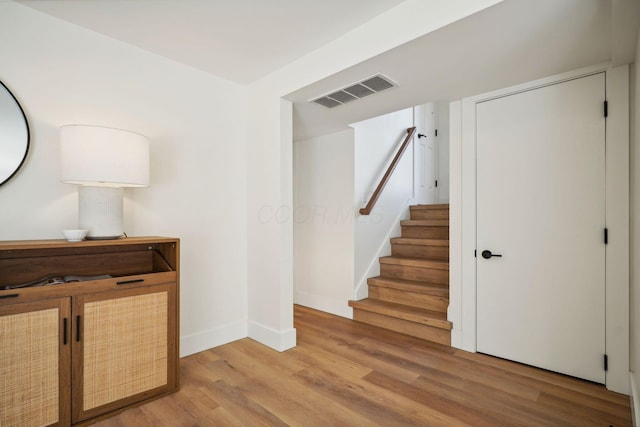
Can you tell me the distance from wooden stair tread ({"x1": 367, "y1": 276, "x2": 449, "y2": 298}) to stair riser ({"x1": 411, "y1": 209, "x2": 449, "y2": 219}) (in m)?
1.11

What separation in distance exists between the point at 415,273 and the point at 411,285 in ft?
0.87

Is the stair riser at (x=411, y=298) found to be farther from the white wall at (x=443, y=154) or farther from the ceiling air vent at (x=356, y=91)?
the white wall at (x=443, y=154)

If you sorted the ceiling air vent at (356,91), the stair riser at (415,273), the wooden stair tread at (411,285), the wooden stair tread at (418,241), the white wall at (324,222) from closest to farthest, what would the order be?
the ceiling air vent at (356,91), the wooden stair tread at (411,285), the stair riser at (415,273), the wooden stair tread at (418,241), the white wall at (324,222)

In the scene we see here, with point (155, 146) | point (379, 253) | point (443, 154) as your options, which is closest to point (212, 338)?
point (155, 146)

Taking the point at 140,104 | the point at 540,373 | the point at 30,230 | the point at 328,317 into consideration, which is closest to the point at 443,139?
the point at 328,317

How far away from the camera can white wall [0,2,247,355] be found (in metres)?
1.88

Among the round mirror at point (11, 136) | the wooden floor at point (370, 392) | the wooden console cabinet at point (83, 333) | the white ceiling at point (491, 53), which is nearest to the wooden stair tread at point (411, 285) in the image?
the wooden floor at point (370, 392)

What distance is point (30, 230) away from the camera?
73.7 inches

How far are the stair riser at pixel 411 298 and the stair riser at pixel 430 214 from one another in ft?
4.33

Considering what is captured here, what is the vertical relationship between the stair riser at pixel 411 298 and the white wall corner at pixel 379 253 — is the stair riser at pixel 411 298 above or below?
below

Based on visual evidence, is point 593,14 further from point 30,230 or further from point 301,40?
point 30,230

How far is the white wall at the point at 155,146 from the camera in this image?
73.9 inches

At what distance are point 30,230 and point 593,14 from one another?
3.30 meters

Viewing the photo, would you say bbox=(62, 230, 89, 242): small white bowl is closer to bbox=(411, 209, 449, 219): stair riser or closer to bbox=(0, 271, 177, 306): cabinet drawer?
bbox=(0, 271, 177, 306): cabinet drawer
